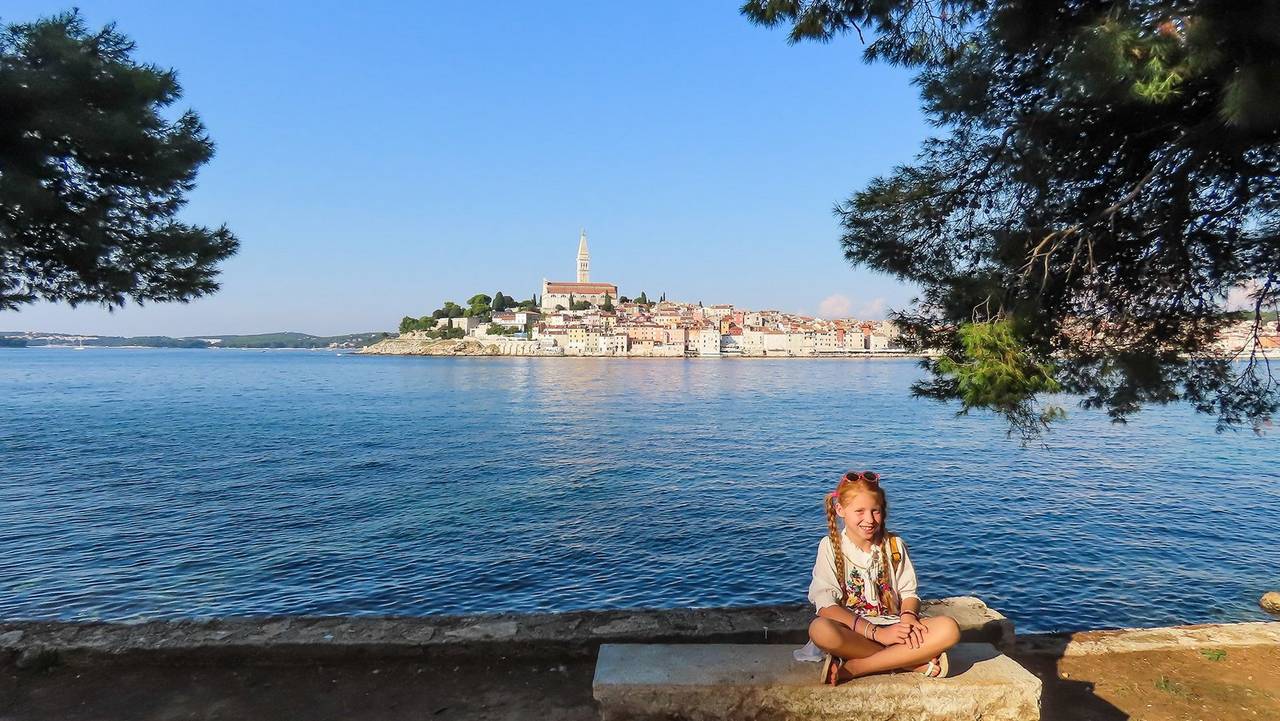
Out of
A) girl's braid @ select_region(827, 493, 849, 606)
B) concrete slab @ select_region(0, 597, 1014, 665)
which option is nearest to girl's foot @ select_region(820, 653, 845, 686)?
girl's braid @ select_region(827, 493, 849, 606)

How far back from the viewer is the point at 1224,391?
204 inches

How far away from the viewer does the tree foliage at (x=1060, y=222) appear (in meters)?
4.12

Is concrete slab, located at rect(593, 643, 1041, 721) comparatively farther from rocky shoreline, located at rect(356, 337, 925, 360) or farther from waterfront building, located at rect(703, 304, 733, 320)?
waterfront building, located at rect(703, 304, 733, 320)

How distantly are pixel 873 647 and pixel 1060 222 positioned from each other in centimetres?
311

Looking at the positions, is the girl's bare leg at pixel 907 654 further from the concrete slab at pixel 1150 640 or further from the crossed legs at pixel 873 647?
the concrete slab at pixel 1150 640

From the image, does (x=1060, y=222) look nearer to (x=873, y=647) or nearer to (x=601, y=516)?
(x=873, y=647)

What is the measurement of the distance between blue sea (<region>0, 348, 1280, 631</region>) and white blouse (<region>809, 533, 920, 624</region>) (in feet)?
6.07

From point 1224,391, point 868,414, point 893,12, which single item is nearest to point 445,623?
point 893,12

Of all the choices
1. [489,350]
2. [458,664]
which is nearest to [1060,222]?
[458,664]

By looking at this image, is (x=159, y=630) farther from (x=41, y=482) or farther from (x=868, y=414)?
(x=868, y=414)

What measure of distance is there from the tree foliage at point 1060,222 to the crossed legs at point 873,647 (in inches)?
54.8

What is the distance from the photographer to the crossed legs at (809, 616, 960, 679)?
335 cm

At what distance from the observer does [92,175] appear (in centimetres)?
467

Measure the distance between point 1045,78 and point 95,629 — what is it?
7035 mm
